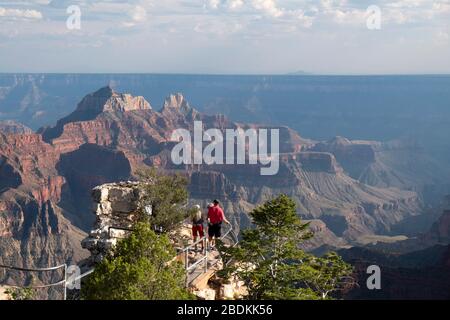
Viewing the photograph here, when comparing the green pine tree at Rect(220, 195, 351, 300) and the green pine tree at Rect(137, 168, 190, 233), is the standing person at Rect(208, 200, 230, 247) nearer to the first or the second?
the green pine tree at Rect(137, 168, 190, 233)

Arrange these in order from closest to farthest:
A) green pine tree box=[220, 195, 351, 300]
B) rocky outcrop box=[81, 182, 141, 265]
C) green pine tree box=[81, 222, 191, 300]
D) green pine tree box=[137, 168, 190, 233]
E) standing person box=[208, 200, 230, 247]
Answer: green pine tree box=[81, 222, 191, 300], green pine tree box=[220, 195, 351, 300], standing person box=[208, 200, 230, 247], rocky outcrop box=[81, 182, 141, 265], green pine tree box=[137, 168, 190, 233]

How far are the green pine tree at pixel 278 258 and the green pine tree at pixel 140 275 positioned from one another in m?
2.41

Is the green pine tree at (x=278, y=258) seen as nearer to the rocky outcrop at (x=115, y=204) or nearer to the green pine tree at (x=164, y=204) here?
the green pine tree at (x=164, y=204)

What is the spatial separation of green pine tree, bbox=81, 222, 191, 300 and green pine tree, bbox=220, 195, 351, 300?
2.41 m

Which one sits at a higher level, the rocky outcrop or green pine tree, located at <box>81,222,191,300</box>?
the rocky outcrop

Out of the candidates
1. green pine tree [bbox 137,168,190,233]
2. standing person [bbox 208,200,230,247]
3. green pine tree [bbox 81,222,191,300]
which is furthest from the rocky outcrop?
green pine tree [bbox 81,222,191,300]

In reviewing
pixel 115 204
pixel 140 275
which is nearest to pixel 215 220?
pixel 115 204

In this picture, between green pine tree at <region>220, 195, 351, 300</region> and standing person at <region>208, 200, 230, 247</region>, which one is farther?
standing person at <region>208, 200, 230, 247</region>

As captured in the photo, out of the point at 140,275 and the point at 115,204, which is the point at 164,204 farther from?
the point at 140,275

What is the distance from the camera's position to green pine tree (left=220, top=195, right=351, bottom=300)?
13570 mm

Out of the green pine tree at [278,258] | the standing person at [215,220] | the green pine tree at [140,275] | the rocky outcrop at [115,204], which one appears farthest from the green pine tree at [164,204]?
the green pine tree at [140,275]

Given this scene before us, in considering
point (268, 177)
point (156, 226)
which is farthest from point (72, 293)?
point (268, 177)

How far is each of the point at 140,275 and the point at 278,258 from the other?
4.10 metres

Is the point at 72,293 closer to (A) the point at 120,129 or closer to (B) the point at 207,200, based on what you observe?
(B) the point at 207,200
